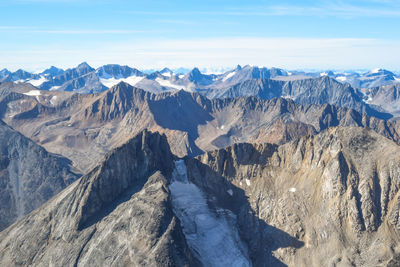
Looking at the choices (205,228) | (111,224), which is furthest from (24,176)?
(205,228)

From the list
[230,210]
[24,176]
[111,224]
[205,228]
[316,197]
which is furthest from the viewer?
[24,176]

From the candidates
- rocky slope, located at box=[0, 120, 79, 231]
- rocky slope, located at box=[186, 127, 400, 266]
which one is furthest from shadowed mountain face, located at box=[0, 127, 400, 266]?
rocky slope, located at box=[0, 120, 79, 231]

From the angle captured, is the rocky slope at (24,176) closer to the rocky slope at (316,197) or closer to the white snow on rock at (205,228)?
the white snow on rock at (205,228)

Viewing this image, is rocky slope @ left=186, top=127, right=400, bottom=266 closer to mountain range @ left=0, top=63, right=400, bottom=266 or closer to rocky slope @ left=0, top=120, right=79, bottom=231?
mountain range @ left=0, top=63, right=400, bottom=266

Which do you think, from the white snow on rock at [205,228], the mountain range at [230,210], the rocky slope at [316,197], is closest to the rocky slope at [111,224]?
the mountain range at [230,210]

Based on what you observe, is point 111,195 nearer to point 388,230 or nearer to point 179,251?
point 179,251

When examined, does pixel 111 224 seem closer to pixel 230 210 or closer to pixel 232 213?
pixel 232 213

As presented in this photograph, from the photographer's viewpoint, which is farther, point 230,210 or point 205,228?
point 230,210
